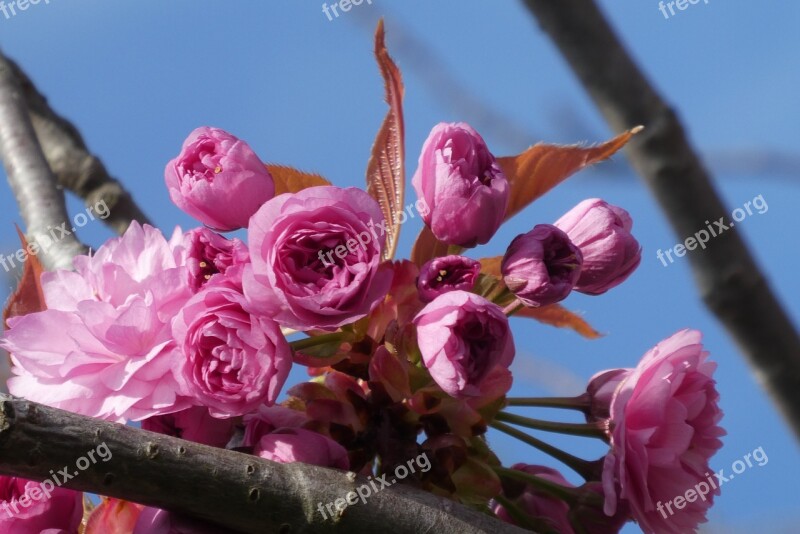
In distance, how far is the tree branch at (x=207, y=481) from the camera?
716 millimetres

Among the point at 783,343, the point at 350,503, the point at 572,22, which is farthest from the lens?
the point at 783,343

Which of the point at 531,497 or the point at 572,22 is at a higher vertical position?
the point at 572,22

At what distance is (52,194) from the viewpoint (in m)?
1.57

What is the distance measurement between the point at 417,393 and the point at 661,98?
61 centimetres

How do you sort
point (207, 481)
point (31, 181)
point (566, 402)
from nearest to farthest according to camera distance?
1. point (207, 481)
2. point (566, 402)
3. point (31, 181)

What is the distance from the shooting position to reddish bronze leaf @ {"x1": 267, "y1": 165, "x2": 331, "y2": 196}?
99 cm

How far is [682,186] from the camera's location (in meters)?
1.28

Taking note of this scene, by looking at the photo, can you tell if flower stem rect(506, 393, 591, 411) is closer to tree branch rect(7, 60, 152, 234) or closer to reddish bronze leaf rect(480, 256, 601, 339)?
reddish bronze leaf rect(480, 256, 601, 339)

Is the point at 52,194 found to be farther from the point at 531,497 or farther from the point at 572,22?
the point at 531,497

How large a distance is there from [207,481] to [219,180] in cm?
28

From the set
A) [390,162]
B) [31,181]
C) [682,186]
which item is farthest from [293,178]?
[31,181]

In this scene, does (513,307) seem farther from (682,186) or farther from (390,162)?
(682,186)

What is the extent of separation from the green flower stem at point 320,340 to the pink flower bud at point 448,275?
9 centimetres

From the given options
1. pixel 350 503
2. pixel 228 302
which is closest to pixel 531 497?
pixel 350 503
